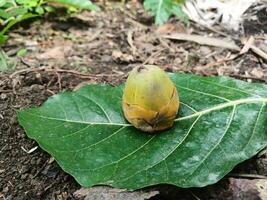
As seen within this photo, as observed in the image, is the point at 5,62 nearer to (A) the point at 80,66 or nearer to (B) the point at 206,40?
(A) the point at 80,66

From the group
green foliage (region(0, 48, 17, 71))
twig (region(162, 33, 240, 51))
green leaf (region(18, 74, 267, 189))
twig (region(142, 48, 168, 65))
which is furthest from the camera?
twig (region(162, 33, 240, 51))

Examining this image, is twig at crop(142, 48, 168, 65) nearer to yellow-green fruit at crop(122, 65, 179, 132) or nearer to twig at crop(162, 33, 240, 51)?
twig at crop(162, 33, 240, 51)

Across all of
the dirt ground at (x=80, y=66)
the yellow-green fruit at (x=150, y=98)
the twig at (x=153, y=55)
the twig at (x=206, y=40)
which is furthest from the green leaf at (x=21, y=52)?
the yellow-green fruit at (x=150, y=98)

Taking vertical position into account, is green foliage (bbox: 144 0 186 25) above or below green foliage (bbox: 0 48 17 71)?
above

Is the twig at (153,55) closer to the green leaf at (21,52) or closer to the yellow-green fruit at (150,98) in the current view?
the green leaf at (21,52)

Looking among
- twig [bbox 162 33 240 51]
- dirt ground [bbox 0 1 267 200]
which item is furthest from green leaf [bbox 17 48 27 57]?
twig [bbox 162 33 240 51]

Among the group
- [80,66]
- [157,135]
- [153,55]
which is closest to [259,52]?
[153,55]
